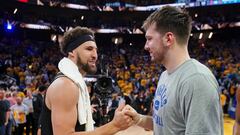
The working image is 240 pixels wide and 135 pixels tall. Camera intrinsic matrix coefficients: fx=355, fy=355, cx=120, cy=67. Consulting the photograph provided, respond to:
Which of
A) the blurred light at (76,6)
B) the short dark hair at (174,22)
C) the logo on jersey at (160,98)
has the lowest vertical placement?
the logo on jersey at (160,98)

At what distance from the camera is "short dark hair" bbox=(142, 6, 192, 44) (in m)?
2.03

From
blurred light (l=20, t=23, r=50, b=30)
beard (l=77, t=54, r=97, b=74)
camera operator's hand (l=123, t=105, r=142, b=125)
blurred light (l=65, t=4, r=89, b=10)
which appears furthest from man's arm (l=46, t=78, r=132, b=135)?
blurred light (l=65, t=4, r=89, b=10)

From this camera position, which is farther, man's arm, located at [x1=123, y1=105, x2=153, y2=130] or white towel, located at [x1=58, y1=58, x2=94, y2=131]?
white towel, located at [x1=58, y1=58, x2=94, y2=131]

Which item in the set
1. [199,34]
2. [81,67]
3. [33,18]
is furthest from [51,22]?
[81,67]

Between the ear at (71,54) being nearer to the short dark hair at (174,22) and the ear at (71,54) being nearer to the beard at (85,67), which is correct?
the beard at (85,67)

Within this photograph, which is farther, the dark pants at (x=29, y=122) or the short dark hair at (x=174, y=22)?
the dark pants at (x=29, y=122)

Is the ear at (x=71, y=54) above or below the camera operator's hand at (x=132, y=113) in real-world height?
above

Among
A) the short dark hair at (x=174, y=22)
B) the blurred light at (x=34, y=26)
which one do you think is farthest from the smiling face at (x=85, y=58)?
the blurred light at (x=34, y=26)

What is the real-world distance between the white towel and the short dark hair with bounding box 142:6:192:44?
0.98m

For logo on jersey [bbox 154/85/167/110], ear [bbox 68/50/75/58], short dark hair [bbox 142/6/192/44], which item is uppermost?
short dark hair [bbox 142/6/192/44]

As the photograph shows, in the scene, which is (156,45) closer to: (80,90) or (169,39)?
(169,39)

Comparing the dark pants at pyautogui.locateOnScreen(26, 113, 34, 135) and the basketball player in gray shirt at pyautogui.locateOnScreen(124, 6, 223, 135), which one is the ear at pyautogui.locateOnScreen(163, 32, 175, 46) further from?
the dark pants at pyautogui.locateOnScreen(26, 113, 34, 135)

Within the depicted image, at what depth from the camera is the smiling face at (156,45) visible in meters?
2.09

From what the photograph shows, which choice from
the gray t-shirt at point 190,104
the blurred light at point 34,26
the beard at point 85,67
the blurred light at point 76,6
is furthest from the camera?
the blurred light at point 76,6
